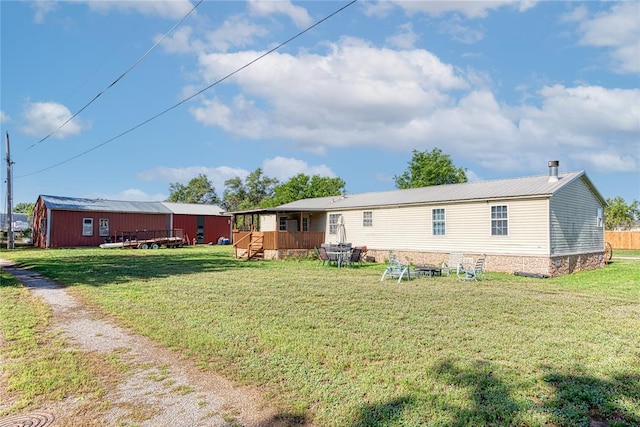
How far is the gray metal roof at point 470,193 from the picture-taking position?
14.0 meters

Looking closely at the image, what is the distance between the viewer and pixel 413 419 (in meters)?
3.16

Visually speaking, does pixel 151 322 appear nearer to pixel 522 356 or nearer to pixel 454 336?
pixel 454 336

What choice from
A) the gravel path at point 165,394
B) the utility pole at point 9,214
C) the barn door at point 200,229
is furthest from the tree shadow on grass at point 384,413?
the barn door at point 200,229

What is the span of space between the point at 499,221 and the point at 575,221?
3.19m

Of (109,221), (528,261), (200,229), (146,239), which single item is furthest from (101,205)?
(528,261)

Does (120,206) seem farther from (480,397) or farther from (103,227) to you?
(480,397)

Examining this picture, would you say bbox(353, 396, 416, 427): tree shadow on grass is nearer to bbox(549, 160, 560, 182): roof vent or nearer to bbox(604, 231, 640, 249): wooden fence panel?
bbox(549, 160, 560, 182): roof vent

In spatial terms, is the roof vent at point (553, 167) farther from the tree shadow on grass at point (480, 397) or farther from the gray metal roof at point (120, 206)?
the gray metal roof at point (120, 206)

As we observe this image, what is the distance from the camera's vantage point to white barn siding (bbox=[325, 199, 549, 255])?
13.6 meters

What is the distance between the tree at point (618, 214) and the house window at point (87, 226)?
51309mm

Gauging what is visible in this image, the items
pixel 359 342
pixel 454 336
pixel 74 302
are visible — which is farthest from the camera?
pixel 74 302

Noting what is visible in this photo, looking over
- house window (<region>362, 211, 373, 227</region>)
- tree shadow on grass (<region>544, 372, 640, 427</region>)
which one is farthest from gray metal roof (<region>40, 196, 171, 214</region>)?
tree shadow on grass (<region>544, 372, 640, 427</region>)

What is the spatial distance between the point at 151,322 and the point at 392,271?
7879mm

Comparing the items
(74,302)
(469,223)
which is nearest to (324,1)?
(74,302)
